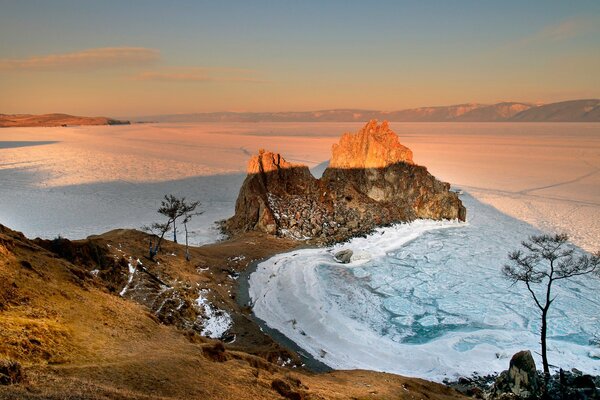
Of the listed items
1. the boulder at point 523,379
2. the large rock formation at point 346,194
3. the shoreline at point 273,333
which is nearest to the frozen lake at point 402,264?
the shoreline at point 273,333

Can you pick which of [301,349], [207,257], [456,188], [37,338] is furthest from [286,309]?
[456,188]

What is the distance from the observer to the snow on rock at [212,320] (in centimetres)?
2884

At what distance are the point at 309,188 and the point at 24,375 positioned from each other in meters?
57.0

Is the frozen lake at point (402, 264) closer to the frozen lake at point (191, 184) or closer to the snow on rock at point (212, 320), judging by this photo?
the frozen lake at point (191, 184)

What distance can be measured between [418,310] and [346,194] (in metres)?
32.2

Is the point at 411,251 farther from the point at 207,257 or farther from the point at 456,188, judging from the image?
the point at 456,188

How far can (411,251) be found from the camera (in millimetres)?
54250

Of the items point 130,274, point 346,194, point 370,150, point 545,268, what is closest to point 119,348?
point 130,274

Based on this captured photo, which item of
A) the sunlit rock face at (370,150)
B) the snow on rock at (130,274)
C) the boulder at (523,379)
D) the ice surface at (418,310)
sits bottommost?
the ice surface at (418,310)

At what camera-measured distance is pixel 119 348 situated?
15211 mm

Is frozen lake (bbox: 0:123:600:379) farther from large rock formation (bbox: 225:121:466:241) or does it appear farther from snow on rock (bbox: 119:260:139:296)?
snow on rock (bbox: 119:260:139:296)

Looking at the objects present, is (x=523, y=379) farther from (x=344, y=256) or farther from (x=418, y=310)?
(x=344, y=256)

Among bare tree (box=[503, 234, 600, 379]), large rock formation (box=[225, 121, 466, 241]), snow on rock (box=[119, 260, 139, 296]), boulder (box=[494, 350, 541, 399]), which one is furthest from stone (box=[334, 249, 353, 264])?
boulder (box=[494, 350, 541, 399])

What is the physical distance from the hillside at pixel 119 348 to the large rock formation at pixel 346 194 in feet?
96.1
